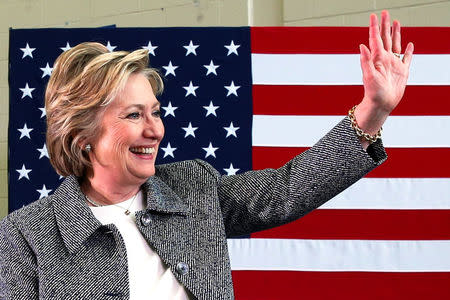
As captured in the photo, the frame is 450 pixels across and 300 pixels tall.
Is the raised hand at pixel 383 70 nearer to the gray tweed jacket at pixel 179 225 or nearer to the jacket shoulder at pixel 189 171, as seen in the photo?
the gray tweed jacket at pixel 179 225

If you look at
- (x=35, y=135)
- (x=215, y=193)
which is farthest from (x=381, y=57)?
(x=35, y=135)

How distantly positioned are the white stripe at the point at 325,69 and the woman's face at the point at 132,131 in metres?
1.22

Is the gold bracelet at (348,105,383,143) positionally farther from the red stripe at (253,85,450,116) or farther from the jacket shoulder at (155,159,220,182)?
the red stripe at (253,85,450,116)

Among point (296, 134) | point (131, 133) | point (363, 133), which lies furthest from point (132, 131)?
point (296, 134)

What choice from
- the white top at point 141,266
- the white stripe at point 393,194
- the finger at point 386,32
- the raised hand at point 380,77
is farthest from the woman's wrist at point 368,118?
the white stripe at point 393,194

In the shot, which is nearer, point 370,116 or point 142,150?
point 370,116

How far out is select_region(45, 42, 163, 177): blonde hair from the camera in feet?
4.51

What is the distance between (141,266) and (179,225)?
0.12 m

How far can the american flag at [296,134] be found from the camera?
2.51m

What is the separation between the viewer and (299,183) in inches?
51.6

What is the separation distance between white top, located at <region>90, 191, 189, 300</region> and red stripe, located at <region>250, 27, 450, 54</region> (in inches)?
52.1

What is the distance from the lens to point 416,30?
2.57 m

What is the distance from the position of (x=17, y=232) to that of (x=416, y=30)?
1.75m

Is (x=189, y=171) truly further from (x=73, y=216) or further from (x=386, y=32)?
(x=386, y=32)
